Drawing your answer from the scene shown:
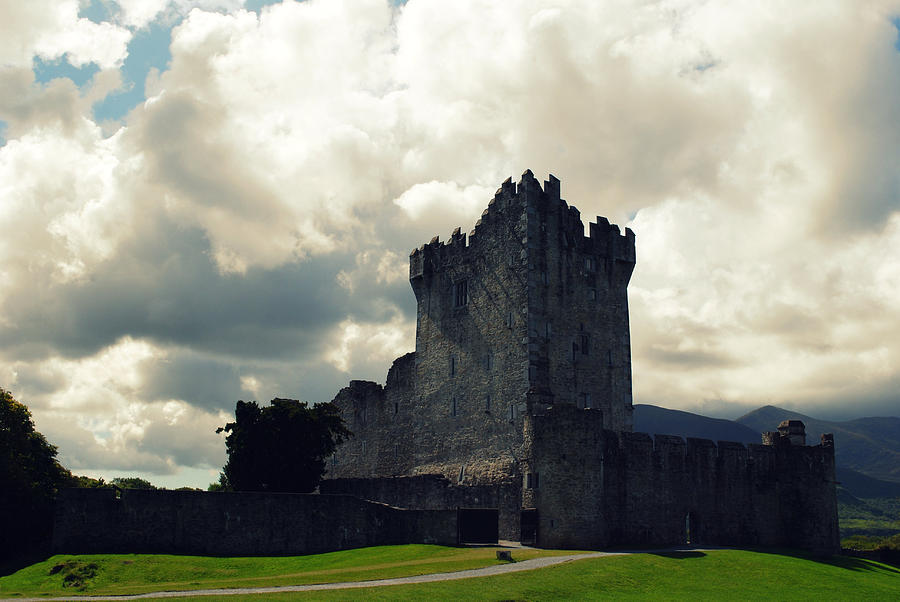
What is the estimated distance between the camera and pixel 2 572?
38.5 meters

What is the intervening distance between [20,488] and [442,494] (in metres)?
21.4

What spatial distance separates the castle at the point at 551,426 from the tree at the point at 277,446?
2.55 meters

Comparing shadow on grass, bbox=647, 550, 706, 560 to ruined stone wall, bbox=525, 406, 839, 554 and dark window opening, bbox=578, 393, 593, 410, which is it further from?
dark window opening, bbox=578, 393, 593, 410

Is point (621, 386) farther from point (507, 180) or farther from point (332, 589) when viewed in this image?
point (332, 589)

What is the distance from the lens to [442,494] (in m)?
45.2

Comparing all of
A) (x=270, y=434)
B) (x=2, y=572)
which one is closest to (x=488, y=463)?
(x=270, y=434)

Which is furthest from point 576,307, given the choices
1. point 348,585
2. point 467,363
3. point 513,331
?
point 348,585

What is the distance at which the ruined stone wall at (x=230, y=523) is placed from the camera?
1540 inches

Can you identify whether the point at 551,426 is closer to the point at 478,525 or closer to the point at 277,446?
the point at 478,525

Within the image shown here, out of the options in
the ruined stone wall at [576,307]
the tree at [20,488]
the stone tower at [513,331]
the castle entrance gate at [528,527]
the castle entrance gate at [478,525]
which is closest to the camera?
the castle entrance gate at [528,527]

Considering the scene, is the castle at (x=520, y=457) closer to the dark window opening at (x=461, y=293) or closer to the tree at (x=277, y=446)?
the dark window opening at (x=461, y=293)

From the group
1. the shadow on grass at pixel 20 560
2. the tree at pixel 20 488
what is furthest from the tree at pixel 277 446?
the shadow on grass at pixel 20 560

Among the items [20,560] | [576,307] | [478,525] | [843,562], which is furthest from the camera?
[576,307]

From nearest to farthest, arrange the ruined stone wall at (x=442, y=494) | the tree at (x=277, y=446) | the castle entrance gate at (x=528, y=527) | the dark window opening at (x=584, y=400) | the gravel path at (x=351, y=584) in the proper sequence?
the gravel path at (x=351, y=584) < the castle entrance gate at (x=528, y=527) < the ruined stone wall at (x=442, y=494) < the dark window opening at (x=584, y=400) < the tree at (x=277, y=446)
